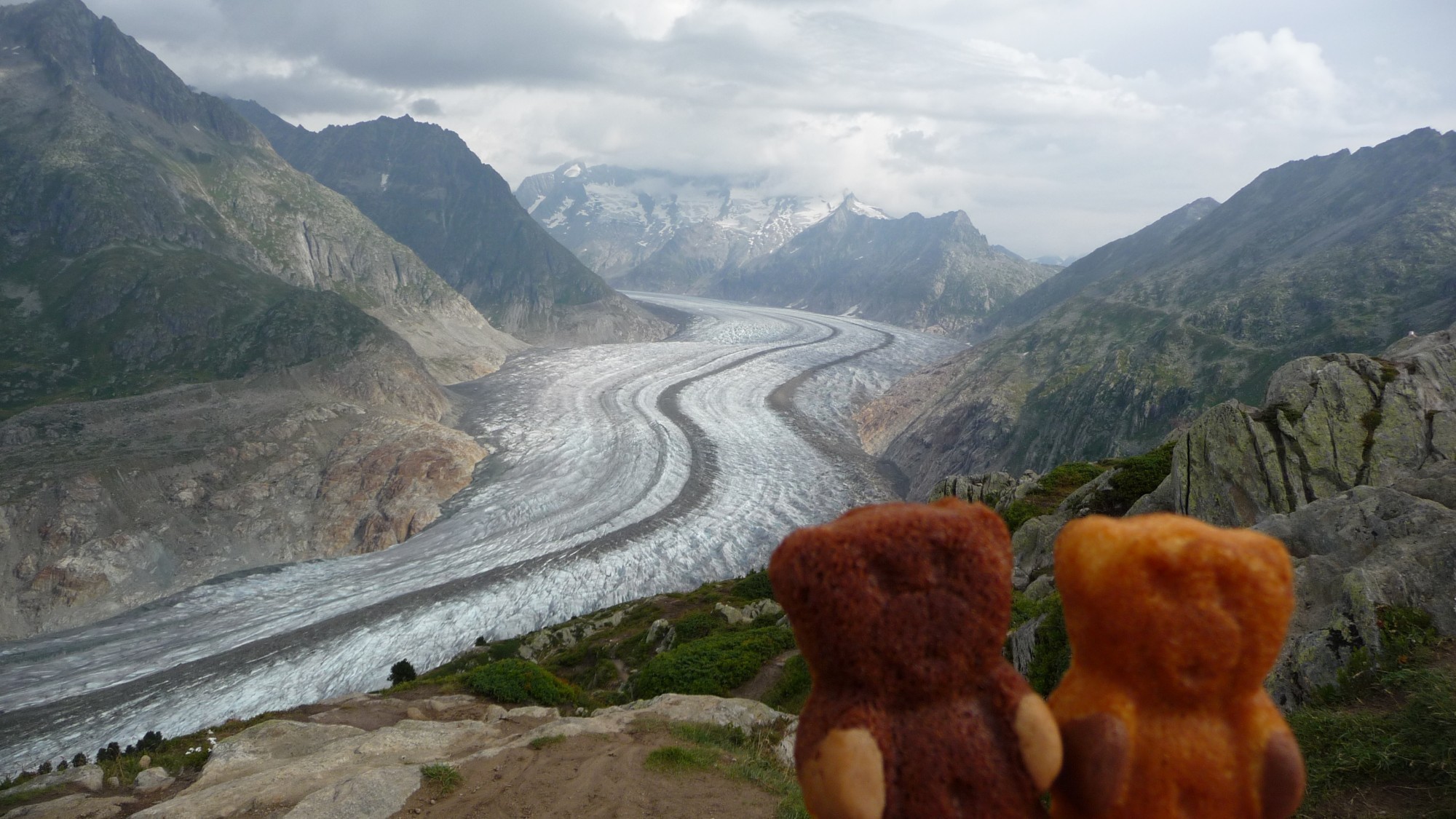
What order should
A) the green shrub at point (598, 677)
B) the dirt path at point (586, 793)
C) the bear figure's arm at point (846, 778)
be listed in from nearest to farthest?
the bear figure's arm at point (846, 778)
the dirt path at point (586, 793)
the green shrub at point (598, 677)

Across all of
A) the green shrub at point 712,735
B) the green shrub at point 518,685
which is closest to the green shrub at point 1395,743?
the green shrub at point 712,735

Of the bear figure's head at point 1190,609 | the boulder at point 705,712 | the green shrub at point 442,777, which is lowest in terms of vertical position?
the boulder at point 705,712

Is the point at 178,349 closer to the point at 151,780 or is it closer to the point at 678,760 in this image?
the point at 151,780

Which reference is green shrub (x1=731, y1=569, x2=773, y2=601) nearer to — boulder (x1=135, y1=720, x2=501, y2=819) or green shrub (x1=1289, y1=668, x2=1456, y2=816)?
boulder (x1=135, y1=720, x2=501, y2=819)

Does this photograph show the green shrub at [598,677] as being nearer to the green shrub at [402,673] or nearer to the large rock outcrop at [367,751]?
the large rock outcrop at [367,751]

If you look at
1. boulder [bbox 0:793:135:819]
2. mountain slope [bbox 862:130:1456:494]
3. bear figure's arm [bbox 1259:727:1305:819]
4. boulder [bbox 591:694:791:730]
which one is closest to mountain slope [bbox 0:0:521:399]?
boulder [bbox 0:793:135:819]

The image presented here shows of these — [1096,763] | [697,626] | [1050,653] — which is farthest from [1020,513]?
[1096,763]

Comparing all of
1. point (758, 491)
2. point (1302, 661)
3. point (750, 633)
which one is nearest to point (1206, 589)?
point (1302, 661)
